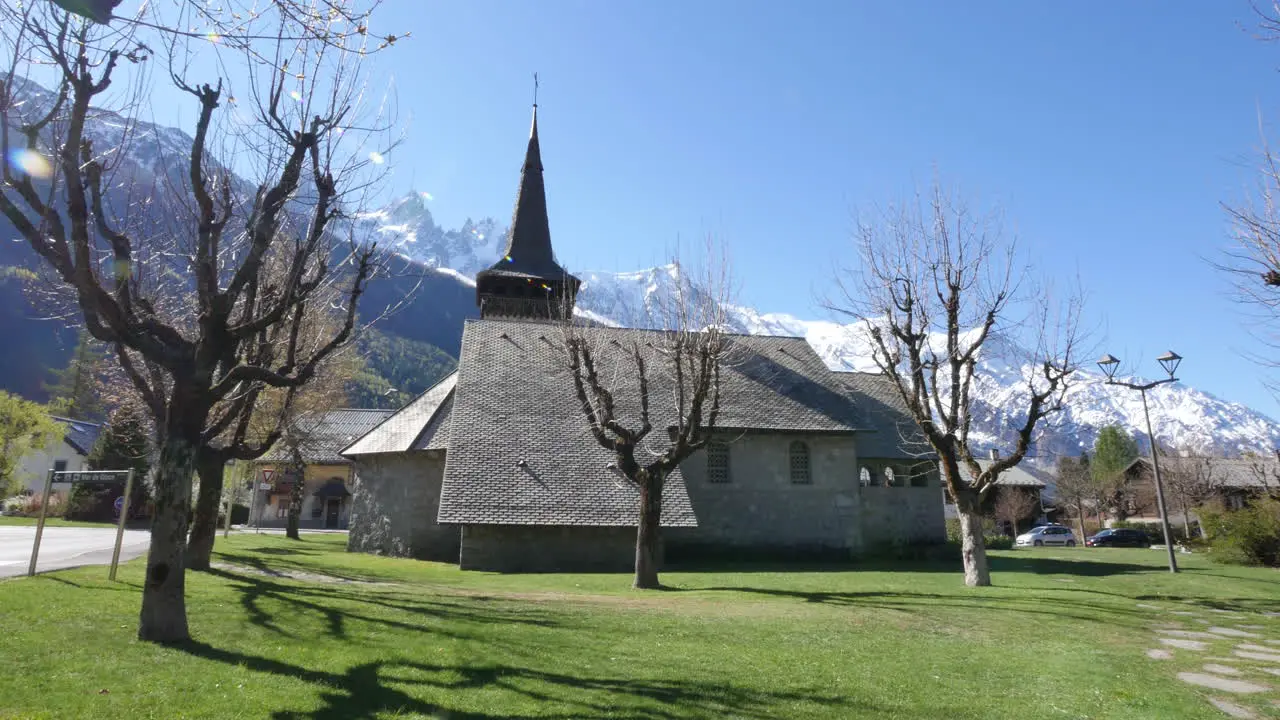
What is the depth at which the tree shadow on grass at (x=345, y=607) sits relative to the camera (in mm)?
10305

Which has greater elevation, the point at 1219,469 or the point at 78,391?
the point at 78,391

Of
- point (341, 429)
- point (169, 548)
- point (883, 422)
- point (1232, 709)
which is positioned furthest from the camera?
point (341, 429)

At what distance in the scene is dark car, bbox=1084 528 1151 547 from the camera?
172 feet

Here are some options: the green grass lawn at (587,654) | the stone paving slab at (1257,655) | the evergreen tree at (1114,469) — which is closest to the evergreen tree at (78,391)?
the green grass lawn at (587,654)

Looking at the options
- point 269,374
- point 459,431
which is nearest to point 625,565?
point 459,431

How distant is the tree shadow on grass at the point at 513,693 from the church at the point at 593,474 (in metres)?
14.0

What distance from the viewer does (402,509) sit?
25.9 m

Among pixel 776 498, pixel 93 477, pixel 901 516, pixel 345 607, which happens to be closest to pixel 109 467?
pixel 93 477

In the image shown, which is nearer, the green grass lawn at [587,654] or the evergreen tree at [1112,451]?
the green grass lawn at [587,654]

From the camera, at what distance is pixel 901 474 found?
32.0 metres

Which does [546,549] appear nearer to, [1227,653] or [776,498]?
[776,498]

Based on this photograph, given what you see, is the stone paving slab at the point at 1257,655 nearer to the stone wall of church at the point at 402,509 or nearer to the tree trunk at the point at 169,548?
the tree trunk at the point at 169,548

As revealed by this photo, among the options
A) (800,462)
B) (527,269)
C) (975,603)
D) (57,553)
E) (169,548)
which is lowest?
(975,603)

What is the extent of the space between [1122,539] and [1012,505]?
11298 mm
